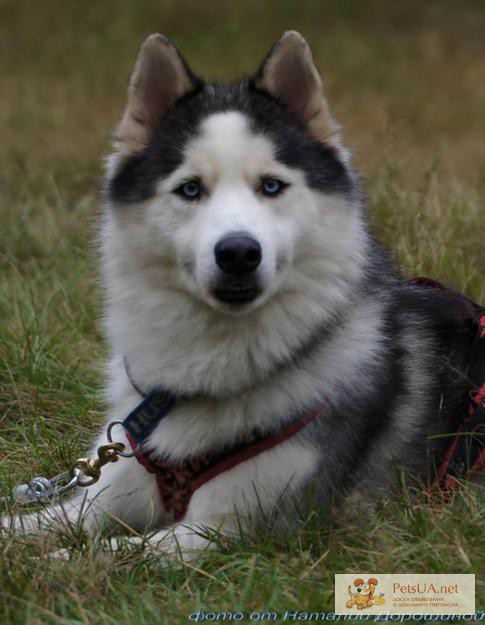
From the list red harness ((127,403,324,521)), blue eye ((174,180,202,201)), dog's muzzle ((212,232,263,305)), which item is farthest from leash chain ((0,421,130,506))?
blue eye ((174,180,202,201))

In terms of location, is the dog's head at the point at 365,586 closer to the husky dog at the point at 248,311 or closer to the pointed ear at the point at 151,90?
the husky dog at the point at 248,311

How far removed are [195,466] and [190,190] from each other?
2.90ft

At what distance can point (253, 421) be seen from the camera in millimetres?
3312

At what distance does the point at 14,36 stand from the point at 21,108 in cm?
540

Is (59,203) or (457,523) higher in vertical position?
(59,203)

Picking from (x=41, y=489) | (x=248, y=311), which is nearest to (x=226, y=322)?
(x=248, y=311)

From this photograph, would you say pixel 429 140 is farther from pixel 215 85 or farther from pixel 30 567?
pixel 30 567

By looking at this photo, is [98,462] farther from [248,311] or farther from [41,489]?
[248,311]

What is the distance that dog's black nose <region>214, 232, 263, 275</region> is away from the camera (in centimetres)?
306

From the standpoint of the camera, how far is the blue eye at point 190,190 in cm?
329

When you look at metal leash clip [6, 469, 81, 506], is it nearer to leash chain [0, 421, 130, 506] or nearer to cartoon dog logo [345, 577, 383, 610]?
leash chain [0, 421, 130, 506]

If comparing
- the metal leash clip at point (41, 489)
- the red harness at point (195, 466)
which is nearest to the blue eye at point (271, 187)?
the red harness at point (195, 466)

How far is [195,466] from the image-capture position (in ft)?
10.9

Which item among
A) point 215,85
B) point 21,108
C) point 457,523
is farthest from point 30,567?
point 21,108
